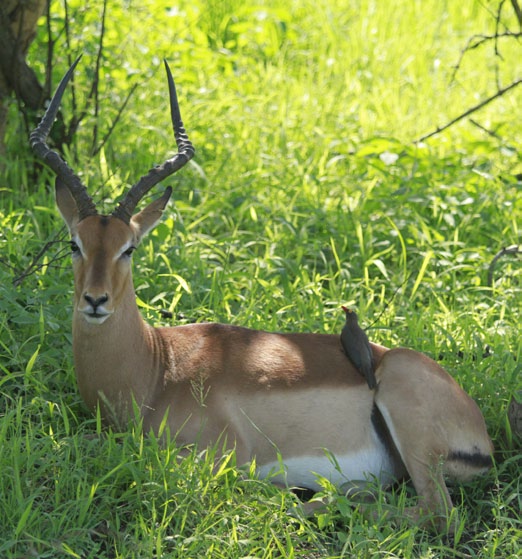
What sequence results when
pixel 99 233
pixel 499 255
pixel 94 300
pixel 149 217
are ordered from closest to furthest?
pixel 94 300
pixel 99 233
pixel 149 217
pixel 499 255

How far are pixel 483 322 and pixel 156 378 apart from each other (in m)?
2.12

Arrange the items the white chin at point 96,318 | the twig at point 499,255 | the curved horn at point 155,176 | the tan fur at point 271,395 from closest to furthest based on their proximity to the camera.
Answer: the white chin at point 96,318
the tan fur at point 271,395
the curved horn at point 155,176
the twig at point 499,255

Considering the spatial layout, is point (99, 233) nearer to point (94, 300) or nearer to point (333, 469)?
point (94, 300)

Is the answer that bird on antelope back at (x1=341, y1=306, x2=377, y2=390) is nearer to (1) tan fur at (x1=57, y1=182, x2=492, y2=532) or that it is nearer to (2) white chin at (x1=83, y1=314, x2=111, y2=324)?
(1) tan fur at (x1=57, y1=182, x2=492, y2=532)

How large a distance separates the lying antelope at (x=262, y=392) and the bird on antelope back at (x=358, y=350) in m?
0.03

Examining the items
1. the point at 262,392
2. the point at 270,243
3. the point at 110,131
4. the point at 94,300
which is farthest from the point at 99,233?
the point at 110,131

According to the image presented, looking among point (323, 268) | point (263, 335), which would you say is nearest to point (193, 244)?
point (323, 268)

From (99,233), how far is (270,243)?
7.26 ft

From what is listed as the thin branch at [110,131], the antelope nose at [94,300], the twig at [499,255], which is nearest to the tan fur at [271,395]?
the antelope nose at [94,300]

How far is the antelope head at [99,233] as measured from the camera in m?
3.82

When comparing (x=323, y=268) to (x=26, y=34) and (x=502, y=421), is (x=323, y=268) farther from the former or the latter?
(x=26, y=34)

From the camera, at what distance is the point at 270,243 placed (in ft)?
19.9

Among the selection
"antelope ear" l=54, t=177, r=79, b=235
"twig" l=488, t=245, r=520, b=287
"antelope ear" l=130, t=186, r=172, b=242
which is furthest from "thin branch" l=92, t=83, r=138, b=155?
"twig" l=488, t=245, r=520, b=287

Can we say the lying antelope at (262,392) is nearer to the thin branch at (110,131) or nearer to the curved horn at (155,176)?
the curved horn at (155,176)
